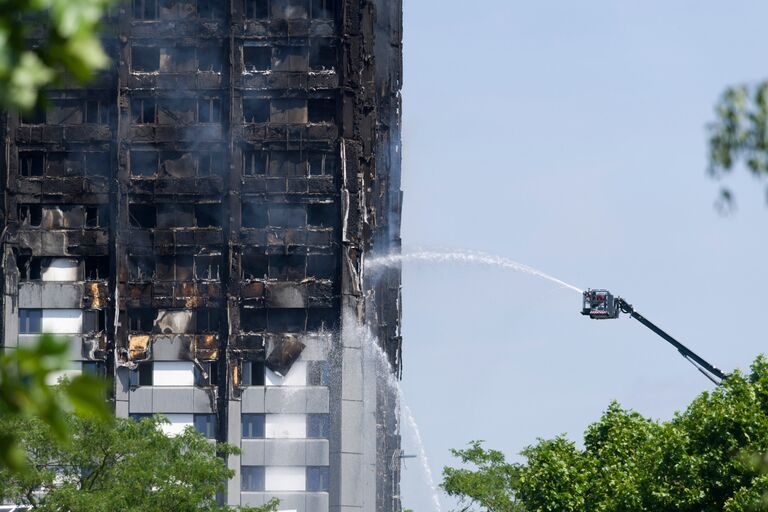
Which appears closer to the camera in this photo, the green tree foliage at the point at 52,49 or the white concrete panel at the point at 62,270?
the green tree foliage at the point at 52,49

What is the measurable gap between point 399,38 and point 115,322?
39.3 m

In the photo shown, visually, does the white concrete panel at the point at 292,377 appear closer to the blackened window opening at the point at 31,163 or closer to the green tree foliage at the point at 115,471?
the blackened window opening at the point at 31,163

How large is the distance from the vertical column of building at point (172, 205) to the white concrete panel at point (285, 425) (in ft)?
13.2

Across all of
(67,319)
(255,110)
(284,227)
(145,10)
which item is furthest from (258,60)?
(67,319)

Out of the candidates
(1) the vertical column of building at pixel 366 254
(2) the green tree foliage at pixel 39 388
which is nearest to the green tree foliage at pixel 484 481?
(1) the vertical column of building at pixel 366 254

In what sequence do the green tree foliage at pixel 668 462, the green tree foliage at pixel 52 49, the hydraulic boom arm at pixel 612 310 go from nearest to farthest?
the green tree foliage at pixel 52 49 < the green tree foliage at pixel 668 462 < the hydraulic boom arm at pixel 612 310

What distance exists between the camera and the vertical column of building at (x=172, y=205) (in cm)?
14075

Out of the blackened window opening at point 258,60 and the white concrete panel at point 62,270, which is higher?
the blackened window opening at point 258,60

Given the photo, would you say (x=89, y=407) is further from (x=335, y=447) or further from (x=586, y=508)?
(x=335, y=447)

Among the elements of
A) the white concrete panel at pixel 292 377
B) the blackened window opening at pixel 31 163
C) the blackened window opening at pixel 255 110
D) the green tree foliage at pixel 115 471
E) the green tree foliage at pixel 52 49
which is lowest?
the white concrete panel at pixel 292 377

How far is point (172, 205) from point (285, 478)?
2048 centimetres

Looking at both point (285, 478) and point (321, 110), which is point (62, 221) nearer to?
point (321, 110)

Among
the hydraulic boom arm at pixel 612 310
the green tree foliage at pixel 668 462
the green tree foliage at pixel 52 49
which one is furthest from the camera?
the hydraulic boom arm at pixel 612 310

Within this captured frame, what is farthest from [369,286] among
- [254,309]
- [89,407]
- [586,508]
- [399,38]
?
[89,407]
